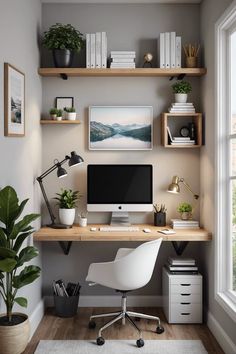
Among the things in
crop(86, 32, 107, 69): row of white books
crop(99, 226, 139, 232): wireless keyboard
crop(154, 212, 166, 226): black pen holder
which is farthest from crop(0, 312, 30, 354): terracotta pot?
crop(86, 32, 107, 69): row of white books

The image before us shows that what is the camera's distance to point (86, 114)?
448 centimetres

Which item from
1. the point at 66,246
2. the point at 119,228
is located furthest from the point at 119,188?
the point at 66,246

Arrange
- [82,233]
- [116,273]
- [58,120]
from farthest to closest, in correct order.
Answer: [58,120], [82,233], [116,273]

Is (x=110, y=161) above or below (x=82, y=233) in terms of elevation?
above

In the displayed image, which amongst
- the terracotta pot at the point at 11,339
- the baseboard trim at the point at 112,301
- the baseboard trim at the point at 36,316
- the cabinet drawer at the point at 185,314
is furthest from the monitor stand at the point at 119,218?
the terracotta pot at the point at 11,339

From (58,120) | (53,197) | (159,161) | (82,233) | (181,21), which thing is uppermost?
(181,21)

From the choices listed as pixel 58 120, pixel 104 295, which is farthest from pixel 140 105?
pixel 104 295

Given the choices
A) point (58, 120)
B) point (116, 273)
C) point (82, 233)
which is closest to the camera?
point (116, 273)

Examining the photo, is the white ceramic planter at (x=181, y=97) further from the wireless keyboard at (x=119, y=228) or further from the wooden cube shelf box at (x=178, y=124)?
the wireless keyboard at (x=119, y=228)

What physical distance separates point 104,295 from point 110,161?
1.28 m

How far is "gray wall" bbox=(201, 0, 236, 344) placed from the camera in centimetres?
388

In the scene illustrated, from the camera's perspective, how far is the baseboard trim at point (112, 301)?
4.50 m

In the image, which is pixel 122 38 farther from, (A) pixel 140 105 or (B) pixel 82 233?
(B) pixel 82 233

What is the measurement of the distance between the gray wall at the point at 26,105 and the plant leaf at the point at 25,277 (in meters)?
0.57
